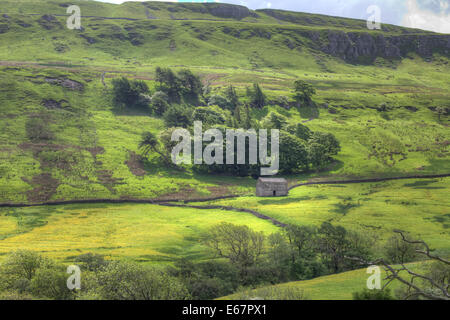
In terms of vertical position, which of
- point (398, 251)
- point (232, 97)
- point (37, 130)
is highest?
point (232, 97)

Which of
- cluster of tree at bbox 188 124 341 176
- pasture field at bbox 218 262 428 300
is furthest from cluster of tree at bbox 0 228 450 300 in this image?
cluster of tree at bbox 188 124 341 176

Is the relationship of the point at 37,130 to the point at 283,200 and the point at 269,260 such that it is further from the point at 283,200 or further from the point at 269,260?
the point at 269,260

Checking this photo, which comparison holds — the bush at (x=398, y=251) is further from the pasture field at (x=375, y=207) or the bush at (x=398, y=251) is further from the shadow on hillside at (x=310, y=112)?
the shadow on hillside at (x=310, y=112)

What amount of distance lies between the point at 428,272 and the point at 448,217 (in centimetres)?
4776

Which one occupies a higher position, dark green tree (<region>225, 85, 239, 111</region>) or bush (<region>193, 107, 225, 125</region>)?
dark green tree (<region>225, 85, 239, 111</region>)

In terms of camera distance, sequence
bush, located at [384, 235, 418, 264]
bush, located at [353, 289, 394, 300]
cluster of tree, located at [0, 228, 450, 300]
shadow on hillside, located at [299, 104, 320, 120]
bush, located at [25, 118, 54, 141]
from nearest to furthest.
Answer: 1. bush, located at [353, 289, 394, 300]
2. cluster of tree, located at [0, 228, 450, 300]
3. bush, located at [384, 235, 418, 264]
4. bush, located at [25, 118, 54, 141]
5. shadow on hillside, located at [299, 104, 320, 120]

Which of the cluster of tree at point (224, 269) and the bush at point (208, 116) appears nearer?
the cluster of tree at point (224, 269)

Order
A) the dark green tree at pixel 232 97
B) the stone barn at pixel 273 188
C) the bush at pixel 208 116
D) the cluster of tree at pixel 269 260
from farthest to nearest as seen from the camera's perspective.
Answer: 1. the dark green tree at pixel 232 97
2. the bush at pixel 208 116
3. the stone barn at pixel 273 188
4. the cluster of tree at pixel 269 260

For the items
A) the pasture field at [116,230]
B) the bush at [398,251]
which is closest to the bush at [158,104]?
the pasture field at [116,230]

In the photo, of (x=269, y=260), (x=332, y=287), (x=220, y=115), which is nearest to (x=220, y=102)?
(x=220, y=115)

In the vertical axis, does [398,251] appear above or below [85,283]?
above

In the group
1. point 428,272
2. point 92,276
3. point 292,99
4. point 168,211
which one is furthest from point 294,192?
→ point 292,99

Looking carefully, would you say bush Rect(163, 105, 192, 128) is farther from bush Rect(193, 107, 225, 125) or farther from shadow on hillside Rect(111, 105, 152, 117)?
shadow on hillside Rect(111, 105, 152, 117)

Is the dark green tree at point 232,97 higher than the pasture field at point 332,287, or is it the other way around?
the dark green tree at point 232,97
